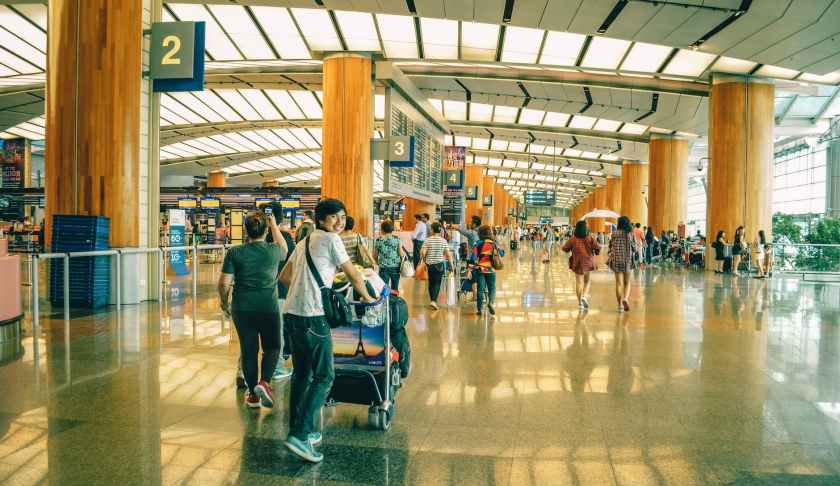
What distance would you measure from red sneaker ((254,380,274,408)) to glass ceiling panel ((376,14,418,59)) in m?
13.3

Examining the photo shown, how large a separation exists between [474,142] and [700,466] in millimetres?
37451

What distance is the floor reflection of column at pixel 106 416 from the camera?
10.9 feet

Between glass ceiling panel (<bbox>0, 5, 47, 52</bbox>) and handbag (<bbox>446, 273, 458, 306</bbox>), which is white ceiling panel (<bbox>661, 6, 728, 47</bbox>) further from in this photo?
glass ceiling panel (<bbox>0, 5, 47, 52</bbox>)

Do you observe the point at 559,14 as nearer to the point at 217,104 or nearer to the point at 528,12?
the point at 528,12

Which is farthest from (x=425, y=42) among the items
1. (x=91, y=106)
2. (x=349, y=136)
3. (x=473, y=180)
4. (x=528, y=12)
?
(x=473, y=180)

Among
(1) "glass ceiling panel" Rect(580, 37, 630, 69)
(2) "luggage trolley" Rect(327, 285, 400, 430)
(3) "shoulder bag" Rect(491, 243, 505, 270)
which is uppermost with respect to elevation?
(1) "glass ceiling panel" Rect(580, 37, 630, 69)

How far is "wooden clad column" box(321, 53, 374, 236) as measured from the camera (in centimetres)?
1766

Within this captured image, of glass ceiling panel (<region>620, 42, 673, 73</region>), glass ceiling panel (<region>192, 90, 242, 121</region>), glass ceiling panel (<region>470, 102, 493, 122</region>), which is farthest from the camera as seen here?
glass ceiling panel (<region>470, 102, 493, 122</region>)

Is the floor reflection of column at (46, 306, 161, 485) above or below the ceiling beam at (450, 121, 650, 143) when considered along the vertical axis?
below

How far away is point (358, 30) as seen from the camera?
17031 mm

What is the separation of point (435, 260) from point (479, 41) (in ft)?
31.8

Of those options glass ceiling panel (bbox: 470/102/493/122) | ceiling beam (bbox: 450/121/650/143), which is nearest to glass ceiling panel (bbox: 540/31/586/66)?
glass ceiling panel (bbox: 470/102/493/122)

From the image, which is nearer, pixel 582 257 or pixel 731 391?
pixel 731 391

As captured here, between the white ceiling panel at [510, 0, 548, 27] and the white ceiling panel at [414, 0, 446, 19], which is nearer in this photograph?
the white ceiling panel at [510, 0, 548, 27]
